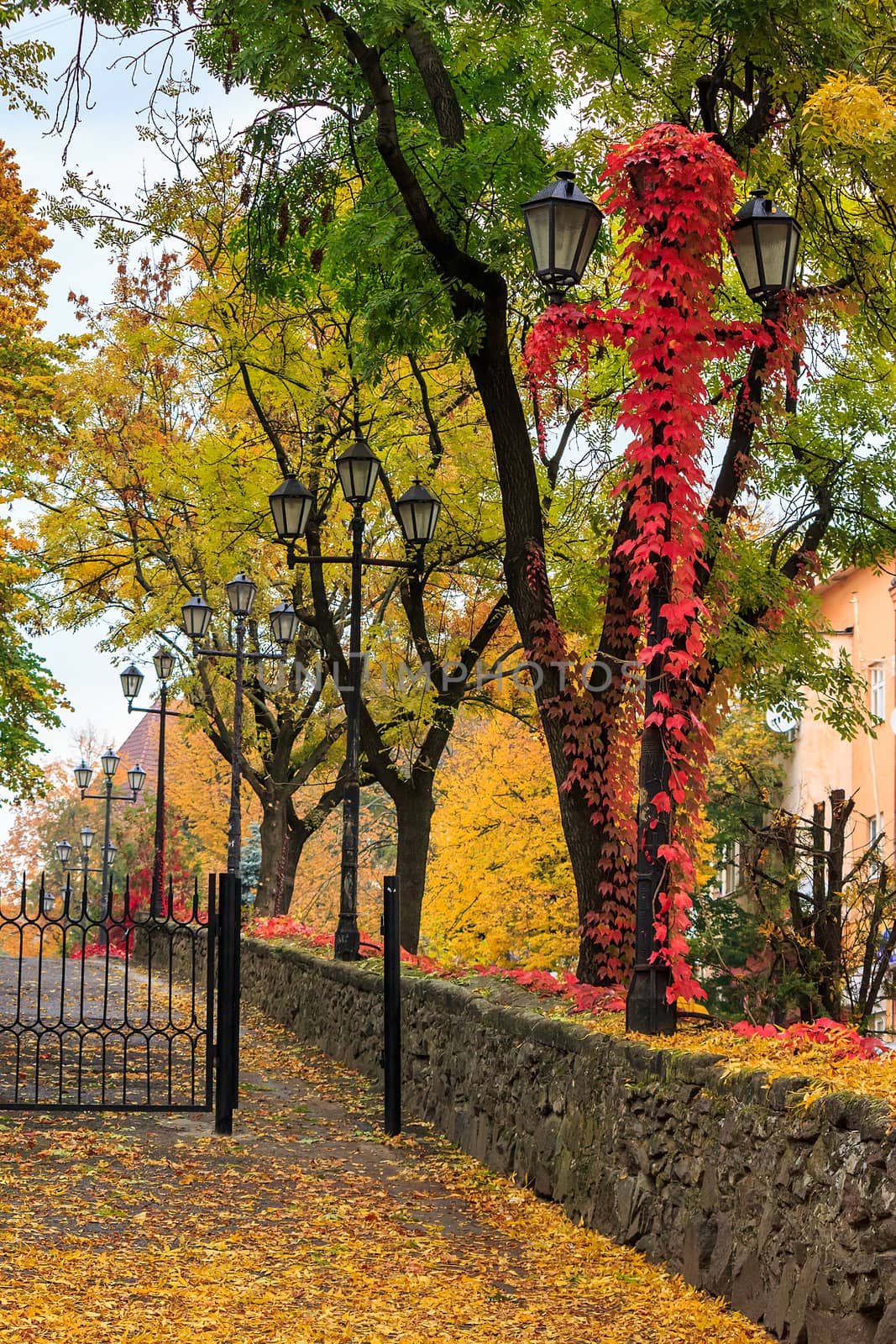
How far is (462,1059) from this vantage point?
945 centimetres

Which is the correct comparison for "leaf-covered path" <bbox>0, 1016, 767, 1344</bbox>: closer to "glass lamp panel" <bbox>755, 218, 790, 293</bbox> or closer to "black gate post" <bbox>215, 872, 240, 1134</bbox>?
"black gate post" <bbox>215, 872, 240, 1134</bbox>

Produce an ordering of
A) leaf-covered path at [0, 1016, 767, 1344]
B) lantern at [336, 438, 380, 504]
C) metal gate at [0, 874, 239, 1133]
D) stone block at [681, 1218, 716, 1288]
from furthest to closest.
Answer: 1. lantern at [336, 438, 380, 504]
2. metal gate at [0, 874, 239, 1133]
3. stone block at [681, 1218, 716, 1288]
4. leaf-covered path at [0, 1016, 767, 1344]

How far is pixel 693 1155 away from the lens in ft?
19.2

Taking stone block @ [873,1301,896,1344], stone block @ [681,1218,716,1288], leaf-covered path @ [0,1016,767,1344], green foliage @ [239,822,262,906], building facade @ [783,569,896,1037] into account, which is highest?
building facade @ [783,569,896,1037]

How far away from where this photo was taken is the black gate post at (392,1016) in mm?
9797

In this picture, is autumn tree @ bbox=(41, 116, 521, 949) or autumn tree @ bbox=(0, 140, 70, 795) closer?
autumn tree @ bbox=(41, 116, 521, 949)

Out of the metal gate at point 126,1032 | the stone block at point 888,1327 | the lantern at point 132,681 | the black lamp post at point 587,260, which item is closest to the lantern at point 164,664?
the lantern at point 132,681

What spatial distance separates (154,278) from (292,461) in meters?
5.07

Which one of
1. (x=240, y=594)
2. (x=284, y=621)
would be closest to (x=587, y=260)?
(x=240, y=594)

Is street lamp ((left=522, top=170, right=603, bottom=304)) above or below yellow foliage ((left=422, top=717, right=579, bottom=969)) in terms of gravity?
above

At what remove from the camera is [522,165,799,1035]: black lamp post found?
7105mm

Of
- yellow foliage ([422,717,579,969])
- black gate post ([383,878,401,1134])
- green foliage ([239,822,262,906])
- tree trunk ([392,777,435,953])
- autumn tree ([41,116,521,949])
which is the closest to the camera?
black gate post ([383,878,401,1134])

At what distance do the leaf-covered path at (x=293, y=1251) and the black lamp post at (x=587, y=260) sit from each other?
1414 millimetres

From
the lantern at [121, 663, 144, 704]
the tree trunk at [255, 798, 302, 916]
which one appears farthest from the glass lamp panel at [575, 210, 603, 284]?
the lantern at [121, 663, 144, 704]
